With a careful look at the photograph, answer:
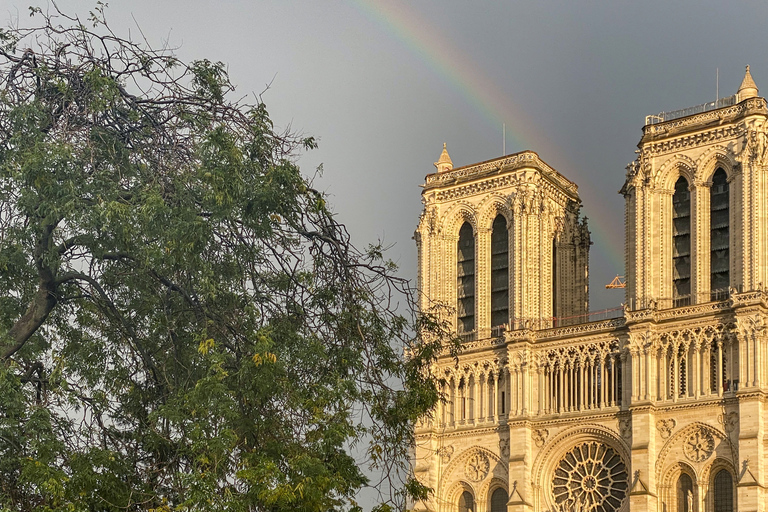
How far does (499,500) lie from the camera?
159ft

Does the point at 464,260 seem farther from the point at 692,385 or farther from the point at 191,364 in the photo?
the point at 191,364

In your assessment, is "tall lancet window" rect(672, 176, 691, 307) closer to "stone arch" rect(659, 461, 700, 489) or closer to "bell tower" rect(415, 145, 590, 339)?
"bell tower" rect(415, 145, 590, 339)

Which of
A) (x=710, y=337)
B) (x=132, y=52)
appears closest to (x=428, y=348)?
(x=132, y=52)

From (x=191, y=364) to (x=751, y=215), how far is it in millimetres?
34785

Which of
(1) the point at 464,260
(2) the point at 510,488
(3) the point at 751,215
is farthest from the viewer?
(1) the point at 464,260

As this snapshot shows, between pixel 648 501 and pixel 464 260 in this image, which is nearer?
pixel 648 501

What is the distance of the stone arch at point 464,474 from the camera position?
48594 mm

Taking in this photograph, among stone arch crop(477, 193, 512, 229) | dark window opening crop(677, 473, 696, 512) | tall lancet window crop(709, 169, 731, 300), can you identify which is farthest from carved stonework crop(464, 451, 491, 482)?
tall lancet window crop(709, 169, 731, 300)

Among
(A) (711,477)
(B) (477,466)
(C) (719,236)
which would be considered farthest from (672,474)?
(C) (719,236)

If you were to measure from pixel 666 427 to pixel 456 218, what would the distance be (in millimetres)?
12332

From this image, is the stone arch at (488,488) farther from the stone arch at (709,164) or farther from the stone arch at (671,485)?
the stone arch at (709,164)

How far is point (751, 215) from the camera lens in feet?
145

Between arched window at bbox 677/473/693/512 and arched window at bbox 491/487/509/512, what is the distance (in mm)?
6681

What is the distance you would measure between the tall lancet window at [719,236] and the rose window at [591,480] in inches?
280
